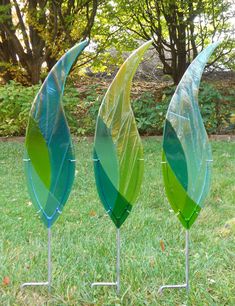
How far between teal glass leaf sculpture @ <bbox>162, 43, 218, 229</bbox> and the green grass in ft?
1.45

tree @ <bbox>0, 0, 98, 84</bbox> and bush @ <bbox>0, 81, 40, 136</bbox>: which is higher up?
tree @ <bbox>0, 0, 98, 84</bbox>

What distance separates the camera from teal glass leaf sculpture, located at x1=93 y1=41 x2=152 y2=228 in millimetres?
2104

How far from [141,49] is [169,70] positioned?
8.65 meters

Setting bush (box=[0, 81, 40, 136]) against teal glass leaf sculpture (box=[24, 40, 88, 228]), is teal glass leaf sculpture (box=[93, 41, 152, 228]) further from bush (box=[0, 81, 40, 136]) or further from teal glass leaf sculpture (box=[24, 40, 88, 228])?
bush (box=[0, 81, 40, 136])

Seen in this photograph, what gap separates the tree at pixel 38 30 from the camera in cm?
868

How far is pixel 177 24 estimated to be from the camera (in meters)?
9.75

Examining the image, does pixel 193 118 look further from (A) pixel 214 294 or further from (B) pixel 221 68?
(B) pixel 221 68

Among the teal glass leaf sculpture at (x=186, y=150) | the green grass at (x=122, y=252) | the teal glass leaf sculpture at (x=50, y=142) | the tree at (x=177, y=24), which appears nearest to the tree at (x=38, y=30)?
the tree at (x=177, y=24)

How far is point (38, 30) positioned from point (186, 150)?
282 inches

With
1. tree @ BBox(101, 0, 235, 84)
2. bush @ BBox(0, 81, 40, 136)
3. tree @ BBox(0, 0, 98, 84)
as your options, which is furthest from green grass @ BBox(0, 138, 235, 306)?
tree @ BBox(101, 0, 235, 84)

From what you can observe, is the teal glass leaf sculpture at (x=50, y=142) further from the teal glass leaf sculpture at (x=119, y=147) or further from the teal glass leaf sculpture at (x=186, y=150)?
the teal glass leaf sculpture at (x=186, y=150)

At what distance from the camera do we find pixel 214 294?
2248 millimetres

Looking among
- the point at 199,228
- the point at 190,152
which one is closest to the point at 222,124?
the point at 199,228

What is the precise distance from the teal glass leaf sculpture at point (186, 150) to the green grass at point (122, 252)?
1.45 ft
